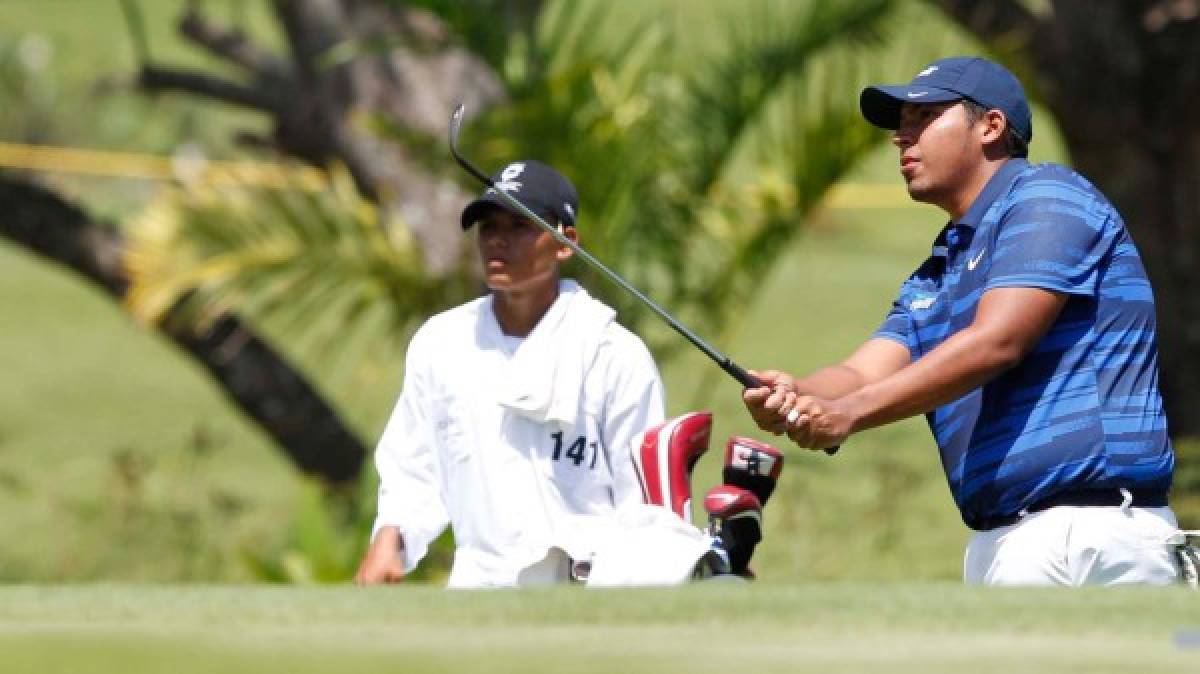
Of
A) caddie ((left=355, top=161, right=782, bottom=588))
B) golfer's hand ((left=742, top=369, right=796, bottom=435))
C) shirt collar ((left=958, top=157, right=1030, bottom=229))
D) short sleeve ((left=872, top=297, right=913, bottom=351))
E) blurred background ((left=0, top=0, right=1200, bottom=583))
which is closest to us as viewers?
golfer's hand ((left=742, top=369, right=796, bottom=435))

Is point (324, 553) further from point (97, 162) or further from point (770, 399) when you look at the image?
point (97, 162)

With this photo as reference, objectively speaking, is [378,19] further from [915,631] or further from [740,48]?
[915,631]

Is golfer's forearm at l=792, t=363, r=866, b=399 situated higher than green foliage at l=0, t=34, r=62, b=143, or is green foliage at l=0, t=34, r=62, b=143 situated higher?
golfer's forearm at l=792, t=363, r=866, b=399

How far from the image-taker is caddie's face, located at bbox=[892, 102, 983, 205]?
559cm

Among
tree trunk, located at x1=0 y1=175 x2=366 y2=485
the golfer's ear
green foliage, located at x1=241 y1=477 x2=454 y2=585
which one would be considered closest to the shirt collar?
the golfer's ear

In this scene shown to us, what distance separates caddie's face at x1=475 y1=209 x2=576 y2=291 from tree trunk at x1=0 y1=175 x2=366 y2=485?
19.2 ft

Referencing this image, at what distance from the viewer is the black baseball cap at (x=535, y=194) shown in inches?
257

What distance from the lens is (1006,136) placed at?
5.64 m

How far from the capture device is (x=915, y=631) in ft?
12.9

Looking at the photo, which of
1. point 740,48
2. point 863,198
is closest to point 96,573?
point 740,48

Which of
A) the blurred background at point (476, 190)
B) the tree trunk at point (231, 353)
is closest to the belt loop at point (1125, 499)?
the blurred background at point (476, 190)

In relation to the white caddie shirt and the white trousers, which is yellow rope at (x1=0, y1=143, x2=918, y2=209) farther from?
the white trousers

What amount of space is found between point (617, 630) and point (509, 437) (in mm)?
2248

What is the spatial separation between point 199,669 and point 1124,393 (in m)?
2.34
